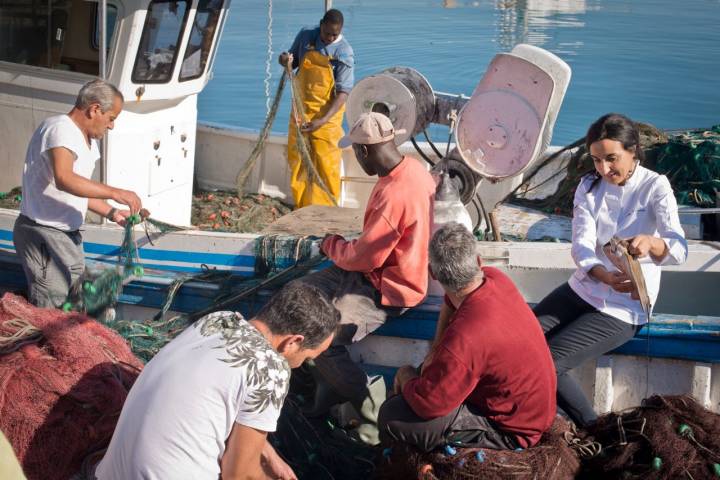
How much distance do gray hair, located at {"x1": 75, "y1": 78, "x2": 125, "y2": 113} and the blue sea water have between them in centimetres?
1048

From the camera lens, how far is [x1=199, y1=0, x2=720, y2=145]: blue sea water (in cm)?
1889

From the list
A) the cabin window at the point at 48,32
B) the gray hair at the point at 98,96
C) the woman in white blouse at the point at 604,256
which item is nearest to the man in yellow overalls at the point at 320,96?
the cabin window at the point at 48,32


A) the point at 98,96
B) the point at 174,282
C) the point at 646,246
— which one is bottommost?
the point at 174,282

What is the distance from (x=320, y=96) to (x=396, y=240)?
11.4 feet

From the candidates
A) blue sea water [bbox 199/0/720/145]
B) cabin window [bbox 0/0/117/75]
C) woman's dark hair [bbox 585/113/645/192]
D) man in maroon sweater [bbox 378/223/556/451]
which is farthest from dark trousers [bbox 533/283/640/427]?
blue sea water [bbox 199/0/720/145]

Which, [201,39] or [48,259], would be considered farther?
[201,39]

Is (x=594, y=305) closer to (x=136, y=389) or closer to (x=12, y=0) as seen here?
(x=136, y=389)

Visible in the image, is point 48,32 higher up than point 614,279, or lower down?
higher up

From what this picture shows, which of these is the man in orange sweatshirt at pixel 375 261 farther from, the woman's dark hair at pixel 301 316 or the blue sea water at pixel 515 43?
the blue sea water at pixel 515 43

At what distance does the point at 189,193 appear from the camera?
6863 millimetres

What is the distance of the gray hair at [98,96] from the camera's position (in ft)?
14.2

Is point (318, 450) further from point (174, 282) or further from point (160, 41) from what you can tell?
point (160, 41)

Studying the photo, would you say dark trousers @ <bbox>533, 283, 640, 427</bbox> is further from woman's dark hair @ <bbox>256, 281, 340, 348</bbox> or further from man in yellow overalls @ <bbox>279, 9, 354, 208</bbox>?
man in yellow overalls @ <bbox>279, 9, 354, 208</bbox>

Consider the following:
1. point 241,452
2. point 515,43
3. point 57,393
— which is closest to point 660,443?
point 241,452
